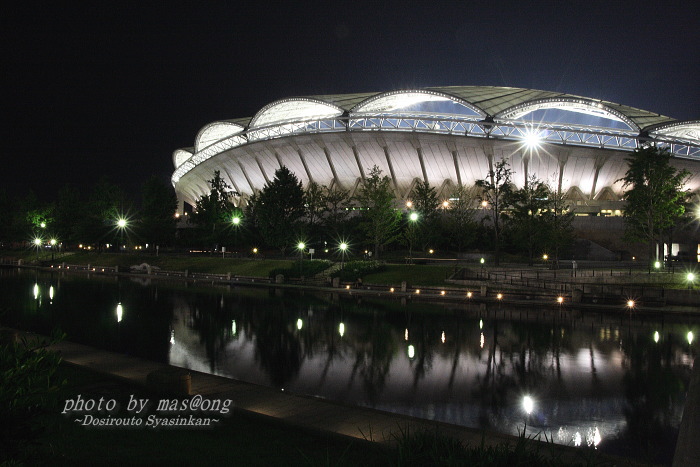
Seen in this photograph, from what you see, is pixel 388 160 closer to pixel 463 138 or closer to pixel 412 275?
pixel 463 138

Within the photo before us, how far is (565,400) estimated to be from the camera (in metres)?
12.5

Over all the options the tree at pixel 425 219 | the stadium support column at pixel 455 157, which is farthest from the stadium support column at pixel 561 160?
the tree at pixel 425 219

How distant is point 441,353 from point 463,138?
51.6m

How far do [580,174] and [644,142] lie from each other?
8611mm

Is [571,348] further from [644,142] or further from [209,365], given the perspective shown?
[644,142]

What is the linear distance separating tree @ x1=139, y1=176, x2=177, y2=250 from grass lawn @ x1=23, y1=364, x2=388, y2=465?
216 ft

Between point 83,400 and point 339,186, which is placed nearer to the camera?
point 83,400

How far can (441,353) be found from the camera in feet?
56.7

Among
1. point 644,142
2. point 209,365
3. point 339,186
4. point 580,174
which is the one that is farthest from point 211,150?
point 209,365

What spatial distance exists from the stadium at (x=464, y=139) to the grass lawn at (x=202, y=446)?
58.7 meters

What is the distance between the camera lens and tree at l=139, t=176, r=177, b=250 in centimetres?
7197

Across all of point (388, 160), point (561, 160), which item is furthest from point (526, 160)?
point (388, 160)

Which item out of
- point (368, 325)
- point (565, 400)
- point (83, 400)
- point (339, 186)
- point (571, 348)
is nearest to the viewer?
point (83, 400)

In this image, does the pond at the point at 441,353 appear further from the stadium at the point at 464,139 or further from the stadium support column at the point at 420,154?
the stadium support column at the point at 420,154
